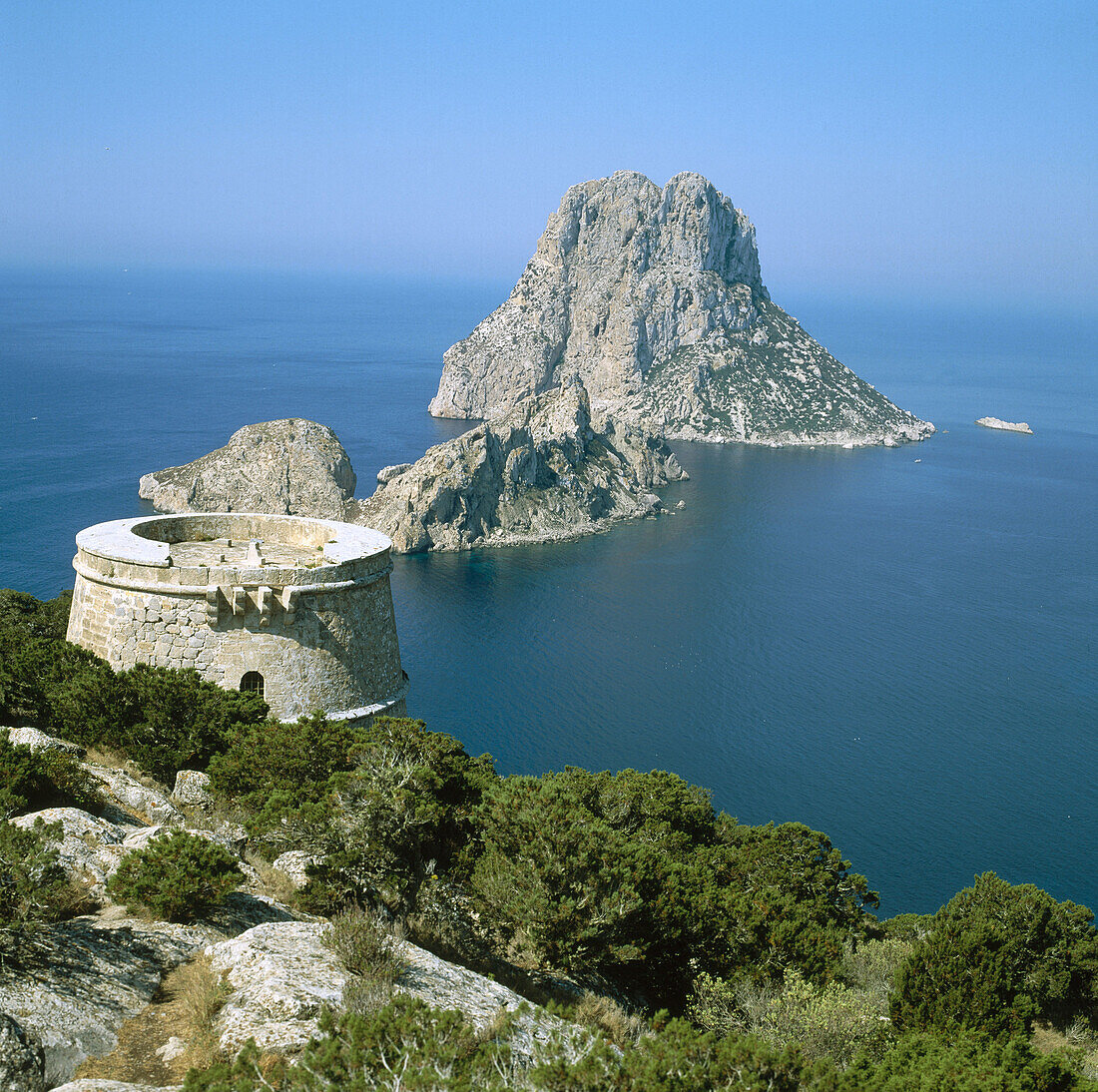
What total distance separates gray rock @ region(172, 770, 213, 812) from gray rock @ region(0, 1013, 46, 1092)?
274 inches

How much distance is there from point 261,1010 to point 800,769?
4573 centimetres

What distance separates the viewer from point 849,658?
65312mm

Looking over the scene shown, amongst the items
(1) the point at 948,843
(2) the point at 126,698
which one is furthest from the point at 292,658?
(1) the point at 948,843

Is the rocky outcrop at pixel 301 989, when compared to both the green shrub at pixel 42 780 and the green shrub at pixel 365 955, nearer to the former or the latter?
the green shrub at pixel 365 955

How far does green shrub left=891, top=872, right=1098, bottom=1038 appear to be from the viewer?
48.3 feet

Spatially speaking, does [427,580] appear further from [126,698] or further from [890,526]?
[126,698]

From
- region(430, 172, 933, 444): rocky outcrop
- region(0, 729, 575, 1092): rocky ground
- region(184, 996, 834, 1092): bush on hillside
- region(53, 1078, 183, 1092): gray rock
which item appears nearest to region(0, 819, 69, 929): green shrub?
region(0, 729, 575, 1092): rocky ground

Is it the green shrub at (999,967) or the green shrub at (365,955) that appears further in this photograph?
the green shrub at (999,967)

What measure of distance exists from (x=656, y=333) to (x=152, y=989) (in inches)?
7148

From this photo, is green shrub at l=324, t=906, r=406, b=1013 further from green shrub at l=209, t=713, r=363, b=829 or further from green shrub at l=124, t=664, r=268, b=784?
green shrub at l=124, t=664, r=268, b=784

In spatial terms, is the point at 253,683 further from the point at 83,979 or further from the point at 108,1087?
the point at 108,1087

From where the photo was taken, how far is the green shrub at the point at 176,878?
28.5 feet

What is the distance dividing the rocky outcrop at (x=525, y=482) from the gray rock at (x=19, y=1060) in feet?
274

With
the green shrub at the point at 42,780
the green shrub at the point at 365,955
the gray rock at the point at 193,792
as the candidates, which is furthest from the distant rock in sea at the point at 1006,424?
the green shrub at the point at 365,955
